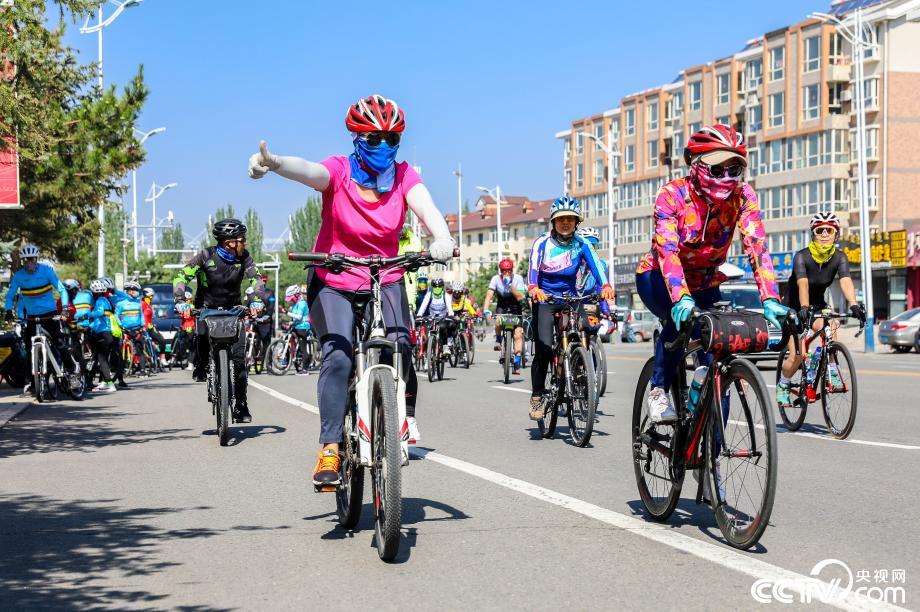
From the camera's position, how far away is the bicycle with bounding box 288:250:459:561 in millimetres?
5281

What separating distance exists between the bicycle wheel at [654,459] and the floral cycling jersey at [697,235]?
551 millimetres

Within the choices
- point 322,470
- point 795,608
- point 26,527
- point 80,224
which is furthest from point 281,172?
point 80,224

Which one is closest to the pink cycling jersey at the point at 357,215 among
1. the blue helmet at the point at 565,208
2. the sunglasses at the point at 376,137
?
the sunglasses at the point at 376,137

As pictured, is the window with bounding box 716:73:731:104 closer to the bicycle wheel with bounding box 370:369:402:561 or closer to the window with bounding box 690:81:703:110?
the window with bounding box 690:81:703:110

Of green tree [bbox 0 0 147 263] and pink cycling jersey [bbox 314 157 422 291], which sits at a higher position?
green tree [bbox 0 0 147 263]

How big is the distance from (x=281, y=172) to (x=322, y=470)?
1438 mm

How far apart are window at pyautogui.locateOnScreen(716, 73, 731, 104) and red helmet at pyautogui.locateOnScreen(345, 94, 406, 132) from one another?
84454mm

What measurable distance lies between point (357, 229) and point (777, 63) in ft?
259

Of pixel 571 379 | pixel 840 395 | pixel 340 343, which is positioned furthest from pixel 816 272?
pixel 340 343

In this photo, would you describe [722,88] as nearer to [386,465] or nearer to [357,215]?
[357,215]

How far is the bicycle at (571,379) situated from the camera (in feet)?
32.3

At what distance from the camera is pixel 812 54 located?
7756cm

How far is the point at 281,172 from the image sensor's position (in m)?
5.83

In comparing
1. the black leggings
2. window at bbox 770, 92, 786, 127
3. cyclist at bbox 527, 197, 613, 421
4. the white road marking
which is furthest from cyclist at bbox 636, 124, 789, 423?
window at bbox 770, 92, 786, 127
